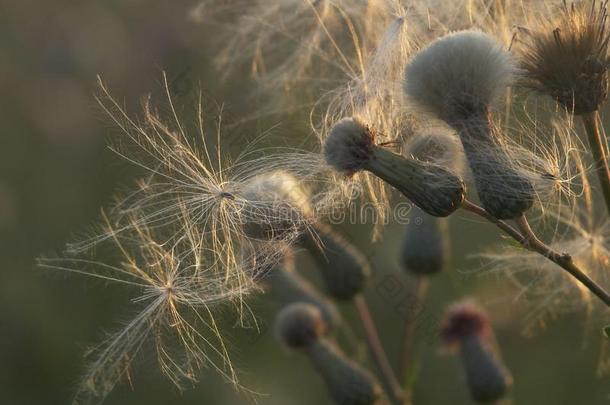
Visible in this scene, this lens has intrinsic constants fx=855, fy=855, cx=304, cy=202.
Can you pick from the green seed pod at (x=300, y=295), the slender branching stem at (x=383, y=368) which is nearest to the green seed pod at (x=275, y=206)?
the slender branching stem at (x=383, y=368)

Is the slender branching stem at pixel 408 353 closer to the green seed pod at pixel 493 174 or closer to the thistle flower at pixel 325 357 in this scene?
the thistle flower at pixel 325 357

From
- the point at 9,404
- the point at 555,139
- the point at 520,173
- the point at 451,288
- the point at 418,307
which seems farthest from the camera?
the point at 451,288

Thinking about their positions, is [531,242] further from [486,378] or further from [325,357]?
[325,357]

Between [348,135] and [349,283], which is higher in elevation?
[348,135]

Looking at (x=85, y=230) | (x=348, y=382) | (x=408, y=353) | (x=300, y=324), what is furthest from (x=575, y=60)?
(x=85, y=230)

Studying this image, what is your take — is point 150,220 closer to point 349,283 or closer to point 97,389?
point 97,389

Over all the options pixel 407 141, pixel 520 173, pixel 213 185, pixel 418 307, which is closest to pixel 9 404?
pixel 418 307
